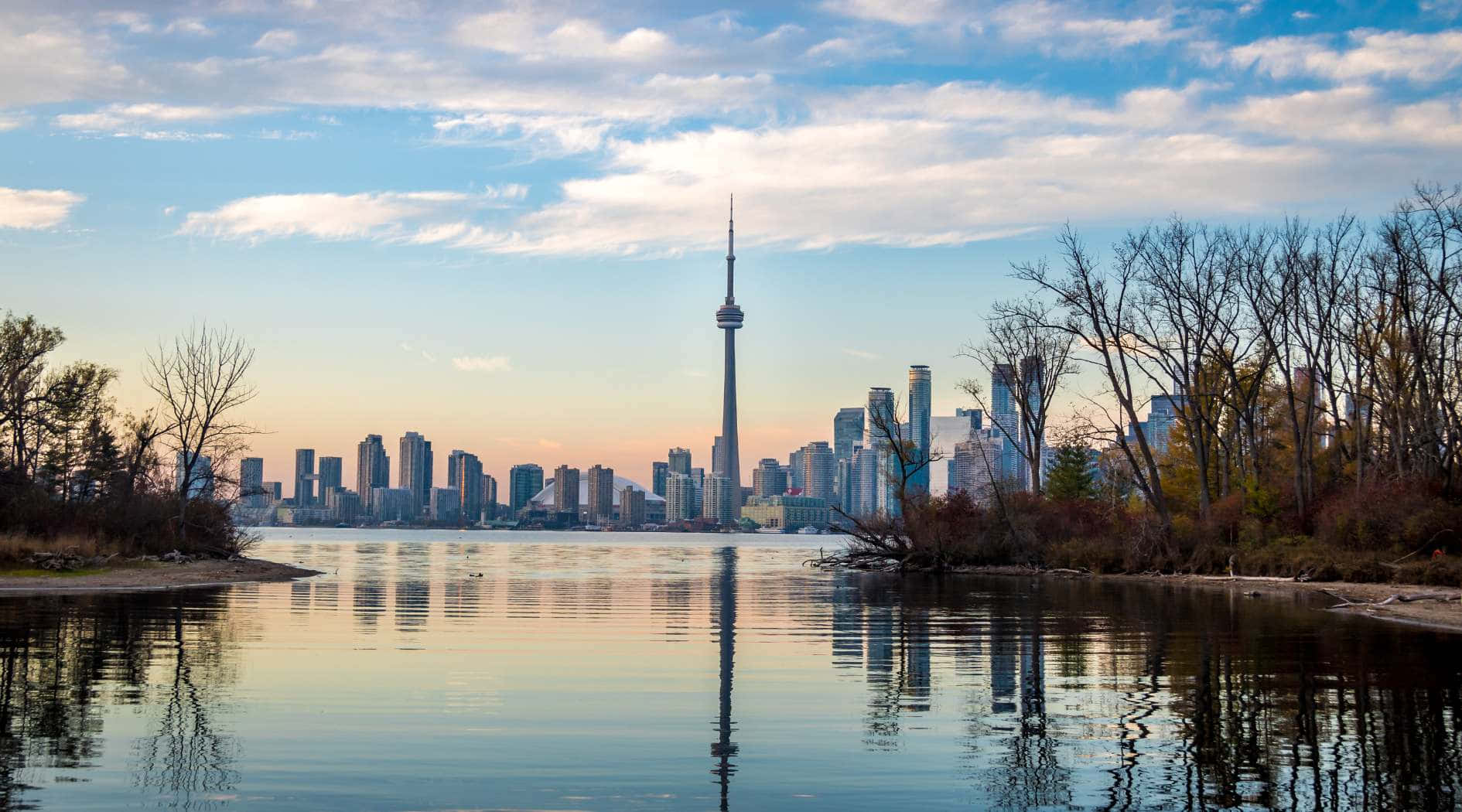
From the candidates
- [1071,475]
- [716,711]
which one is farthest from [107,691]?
[1071,475]

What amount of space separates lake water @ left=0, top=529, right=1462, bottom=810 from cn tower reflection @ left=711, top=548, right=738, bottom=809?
7cm

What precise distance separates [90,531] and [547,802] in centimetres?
4849

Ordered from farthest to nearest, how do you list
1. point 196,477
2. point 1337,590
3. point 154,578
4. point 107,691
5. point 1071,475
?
point 1071,475
point 196,477
point 154,578
point 1337,590
point 107,691

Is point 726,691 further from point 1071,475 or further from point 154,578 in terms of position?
point 1071,475

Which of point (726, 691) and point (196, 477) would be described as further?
point (196, 477)

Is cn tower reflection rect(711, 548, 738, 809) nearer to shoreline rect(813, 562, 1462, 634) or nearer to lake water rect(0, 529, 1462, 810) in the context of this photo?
lake water rect(0, 529, 1462, 810)

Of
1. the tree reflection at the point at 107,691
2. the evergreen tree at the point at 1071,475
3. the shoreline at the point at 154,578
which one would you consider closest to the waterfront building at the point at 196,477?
the shoreline at the point at 154,578

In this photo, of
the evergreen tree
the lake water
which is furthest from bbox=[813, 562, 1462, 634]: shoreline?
the evergreen tree

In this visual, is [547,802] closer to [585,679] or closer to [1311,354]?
[585,679]

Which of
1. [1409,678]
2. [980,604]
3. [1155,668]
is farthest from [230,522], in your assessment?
[1409,678]

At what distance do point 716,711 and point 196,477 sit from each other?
49579 millimetres

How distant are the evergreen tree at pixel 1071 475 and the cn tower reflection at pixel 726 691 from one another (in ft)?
181

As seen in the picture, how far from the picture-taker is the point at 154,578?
48.2 m

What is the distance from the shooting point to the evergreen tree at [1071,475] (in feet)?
327
